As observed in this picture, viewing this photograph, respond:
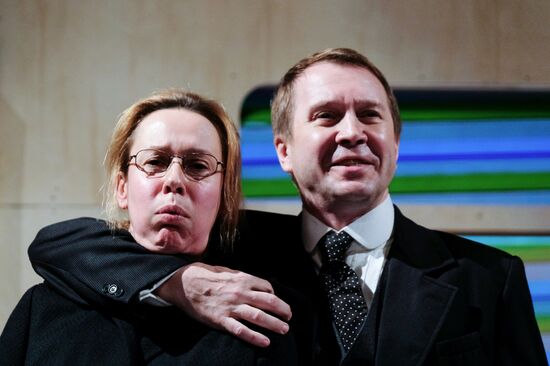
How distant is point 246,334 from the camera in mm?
1539

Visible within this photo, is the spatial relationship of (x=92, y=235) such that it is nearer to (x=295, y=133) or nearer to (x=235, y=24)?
(x=295, y=133)

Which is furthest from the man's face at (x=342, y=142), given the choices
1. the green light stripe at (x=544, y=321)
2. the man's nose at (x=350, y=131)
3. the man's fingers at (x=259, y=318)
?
the green light stripe at (x=544, y=321)

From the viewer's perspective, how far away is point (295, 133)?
6.49 ft

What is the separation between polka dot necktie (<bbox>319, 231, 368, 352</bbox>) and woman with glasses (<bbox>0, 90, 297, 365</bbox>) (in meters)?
0.20

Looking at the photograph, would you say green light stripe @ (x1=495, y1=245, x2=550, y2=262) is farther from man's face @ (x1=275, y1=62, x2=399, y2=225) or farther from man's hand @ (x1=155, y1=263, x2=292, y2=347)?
man's hand @ (x1=155, y1=263, x2=292, y2=347)

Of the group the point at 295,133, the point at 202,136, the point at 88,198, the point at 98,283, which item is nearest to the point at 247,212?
the point at 295,133

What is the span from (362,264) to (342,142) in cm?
33

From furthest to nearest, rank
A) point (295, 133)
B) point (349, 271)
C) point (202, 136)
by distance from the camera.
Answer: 1. point (295, 133)
2. point (349, 271)
3. point (202, 136)

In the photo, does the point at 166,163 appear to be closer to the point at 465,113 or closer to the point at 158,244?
the point at 158,244

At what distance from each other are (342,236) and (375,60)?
1259 millimetres

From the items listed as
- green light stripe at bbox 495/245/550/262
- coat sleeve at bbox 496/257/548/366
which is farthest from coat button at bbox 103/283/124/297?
green light stripe at bbox 495/245/550/262

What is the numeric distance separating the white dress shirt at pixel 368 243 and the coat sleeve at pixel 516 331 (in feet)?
1.08

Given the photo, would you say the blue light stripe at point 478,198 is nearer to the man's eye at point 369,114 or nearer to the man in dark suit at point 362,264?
the man in dark suit at point 362,264

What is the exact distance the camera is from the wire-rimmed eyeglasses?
5.51ft
